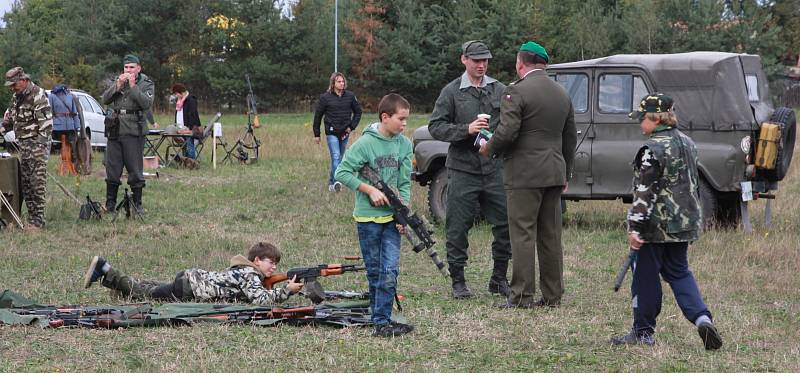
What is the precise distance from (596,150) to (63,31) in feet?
173

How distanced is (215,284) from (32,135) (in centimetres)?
508

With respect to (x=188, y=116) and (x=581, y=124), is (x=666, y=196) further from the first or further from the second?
(x=188, y=116)

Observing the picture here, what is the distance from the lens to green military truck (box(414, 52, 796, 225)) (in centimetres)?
1166

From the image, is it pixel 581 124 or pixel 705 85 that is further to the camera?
pixel 581 124

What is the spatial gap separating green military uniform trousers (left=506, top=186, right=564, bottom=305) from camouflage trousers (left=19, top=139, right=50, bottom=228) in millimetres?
6503

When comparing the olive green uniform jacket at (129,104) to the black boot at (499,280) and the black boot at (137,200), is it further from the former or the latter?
the black boot at (499,280)

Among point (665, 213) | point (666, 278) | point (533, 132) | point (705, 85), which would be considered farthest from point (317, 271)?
point (705, 85)

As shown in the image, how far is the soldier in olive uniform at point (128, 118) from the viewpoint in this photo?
41.9 feet

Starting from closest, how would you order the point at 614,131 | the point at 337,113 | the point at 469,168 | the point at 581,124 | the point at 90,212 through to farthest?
the point at 469,168
the point at 614,131
the point at 581,124
the point at 90,212
the point at 337,113

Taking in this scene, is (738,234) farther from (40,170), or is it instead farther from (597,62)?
(40,170)

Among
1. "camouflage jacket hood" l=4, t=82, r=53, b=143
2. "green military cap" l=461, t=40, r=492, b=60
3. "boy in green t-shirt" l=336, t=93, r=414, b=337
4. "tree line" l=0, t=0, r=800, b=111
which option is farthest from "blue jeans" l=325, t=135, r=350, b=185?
"tree line" l=0, t=0, r=800, b=111

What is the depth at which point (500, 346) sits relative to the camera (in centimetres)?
659

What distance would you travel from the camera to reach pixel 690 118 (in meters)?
11.9

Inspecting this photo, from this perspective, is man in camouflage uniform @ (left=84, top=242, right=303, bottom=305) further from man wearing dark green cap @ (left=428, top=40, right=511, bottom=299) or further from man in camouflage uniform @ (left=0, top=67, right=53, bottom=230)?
man in camouflage uniform @ (left=0, top=67, right=53, bottom=230)
